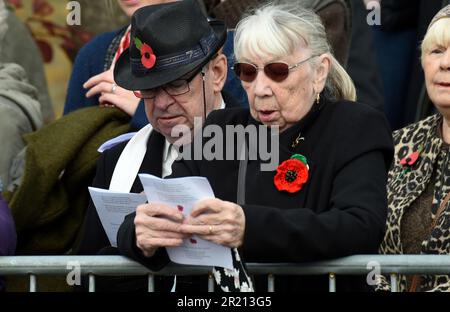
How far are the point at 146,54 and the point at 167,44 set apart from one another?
98 mm

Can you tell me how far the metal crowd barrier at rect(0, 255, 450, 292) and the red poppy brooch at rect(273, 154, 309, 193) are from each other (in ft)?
1.06

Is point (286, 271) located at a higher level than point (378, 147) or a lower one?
lower

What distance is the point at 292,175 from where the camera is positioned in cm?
533

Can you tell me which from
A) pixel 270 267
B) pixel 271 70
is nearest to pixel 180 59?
pixel 271 70

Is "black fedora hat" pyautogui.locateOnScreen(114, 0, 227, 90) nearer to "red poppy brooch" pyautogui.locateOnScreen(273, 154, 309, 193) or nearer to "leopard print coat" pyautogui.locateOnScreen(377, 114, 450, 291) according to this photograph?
"red poppy brooch" pyautogui.locateOnScreen(273, 154, 309, 193)

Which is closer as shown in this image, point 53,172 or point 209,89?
point 209,89

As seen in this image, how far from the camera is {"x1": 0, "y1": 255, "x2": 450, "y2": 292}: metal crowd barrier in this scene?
5125mm

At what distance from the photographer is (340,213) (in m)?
5.09

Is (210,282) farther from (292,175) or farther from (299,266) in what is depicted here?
(292,175)

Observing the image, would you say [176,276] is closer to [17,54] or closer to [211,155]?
[211,155]

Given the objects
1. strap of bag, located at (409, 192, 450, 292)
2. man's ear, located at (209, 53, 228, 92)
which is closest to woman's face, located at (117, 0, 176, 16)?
man's ear, located at (209, 53, 228, 92)

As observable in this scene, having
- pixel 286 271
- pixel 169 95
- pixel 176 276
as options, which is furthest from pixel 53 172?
pixel 286 271
